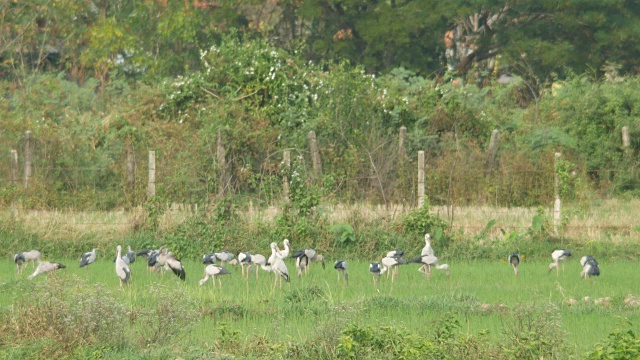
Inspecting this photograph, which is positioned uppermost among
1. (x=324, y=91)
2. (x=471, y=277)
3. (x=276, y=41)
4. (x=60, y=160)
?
(x=276, y=41)

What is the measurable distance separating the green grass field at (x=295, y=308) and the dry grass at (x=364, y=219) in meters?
1.21

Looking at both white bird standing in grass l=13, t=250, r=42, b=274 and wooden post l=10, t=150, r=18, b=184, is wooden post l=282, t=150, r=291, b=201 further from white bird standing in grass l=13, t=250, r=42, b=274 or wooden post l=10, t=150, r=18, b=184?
wooden post l=10, t=150, r=18, b=184

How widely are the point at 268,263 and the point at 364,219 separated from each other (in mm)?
3678

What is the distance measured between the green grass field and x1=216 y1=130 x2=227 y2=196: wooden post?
1.85 metres

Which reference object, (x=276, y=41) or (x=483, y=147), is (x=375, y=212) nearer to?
(x=483, y=147)

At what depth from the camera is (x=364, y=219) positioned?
19406mm

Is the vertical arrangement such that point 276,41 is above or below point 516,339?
above

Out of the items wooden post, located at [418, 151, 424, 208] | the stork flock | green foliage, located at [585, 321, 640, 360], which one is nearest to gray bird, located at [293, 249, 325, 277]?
the stork flock

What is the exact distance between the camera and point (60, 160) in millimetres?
23234

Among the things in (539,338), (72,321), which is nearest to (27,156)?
(72,321)

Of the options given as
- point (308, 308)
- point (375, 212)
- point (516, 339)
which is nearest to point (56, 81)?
point (375, 212)

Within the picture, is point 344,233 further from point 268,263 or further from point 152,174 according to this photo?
point 152,174

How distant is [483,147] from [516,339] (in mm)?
16175

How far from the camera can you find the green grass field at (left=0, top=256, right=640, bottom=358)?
34.2ft
